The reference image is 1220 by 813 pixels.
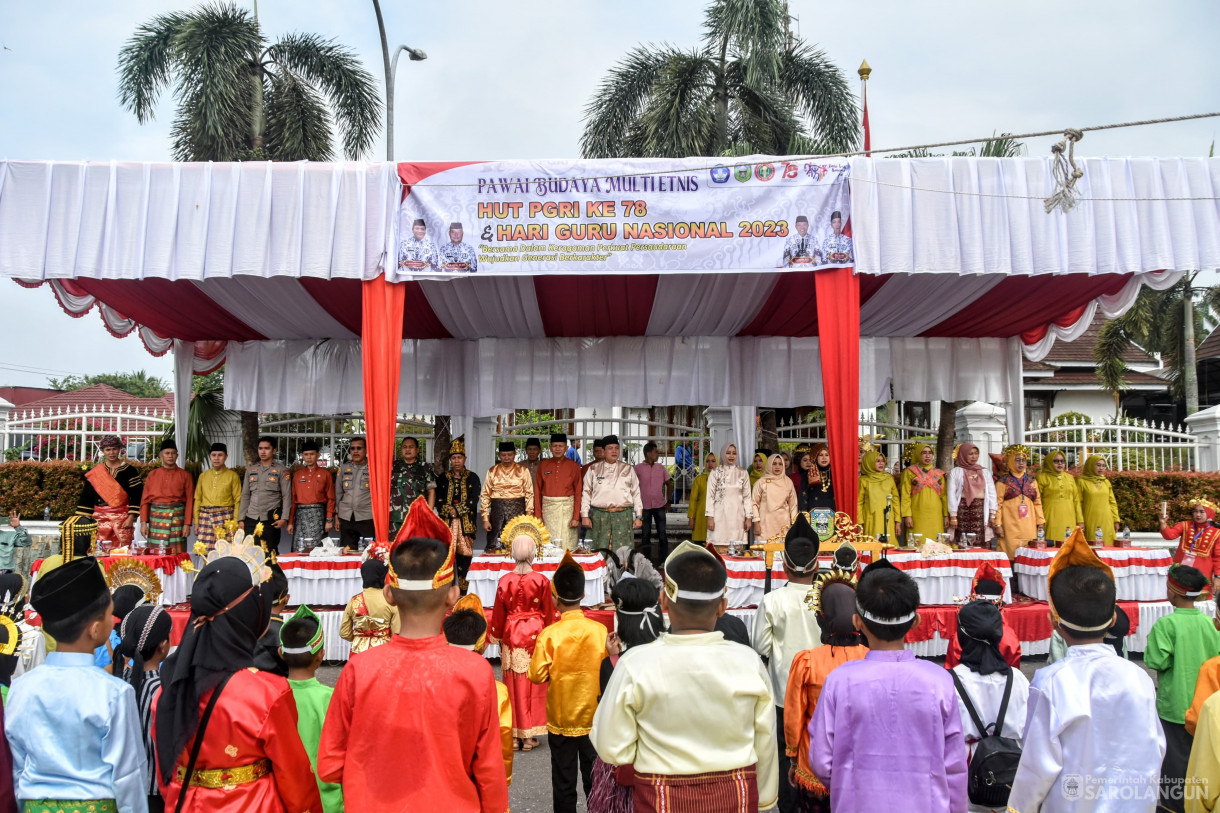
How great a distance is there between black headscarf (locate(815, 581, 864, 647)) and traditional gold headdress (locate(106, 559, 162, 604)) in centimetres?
475

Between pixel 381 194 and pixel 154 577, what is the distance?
326cm

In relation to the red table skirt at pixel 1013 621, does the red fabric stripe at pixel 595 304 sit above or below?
above

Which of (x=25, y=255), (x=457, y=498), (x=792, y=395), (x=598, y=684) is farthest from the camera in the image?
(x=792, y=395)

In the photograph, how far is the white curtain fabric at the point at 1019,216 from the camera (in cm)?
589

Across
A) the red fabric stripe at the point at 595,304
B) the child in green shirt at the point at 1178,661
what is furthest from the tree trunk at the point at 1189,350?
the child in green shirt at the point at 1178,661

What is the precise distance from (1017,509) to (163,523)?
8122 millimetres

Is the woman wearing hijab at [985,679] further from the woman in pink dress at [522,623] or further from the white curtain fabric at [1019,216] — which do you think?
the white curtain fabric at [1019,216]

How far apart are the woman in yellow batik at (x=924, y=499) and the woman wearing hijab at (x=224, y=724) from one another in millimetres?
6552

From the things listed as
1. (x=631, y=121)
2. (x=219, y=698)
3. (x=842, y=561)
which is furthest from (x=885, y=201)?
(x=631, y=121)

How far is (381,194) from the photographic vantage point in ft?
19.4

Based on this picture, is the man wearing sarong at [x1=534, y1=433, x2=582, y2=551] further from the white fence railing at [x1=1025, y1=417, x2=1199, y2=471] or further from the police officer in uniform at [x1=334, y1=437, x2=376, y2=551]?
the white fence railing at [x1=1025, y1=417, x2=1199, y2=471]

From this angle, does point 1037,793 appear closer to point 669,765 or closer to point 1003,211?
point 669,765

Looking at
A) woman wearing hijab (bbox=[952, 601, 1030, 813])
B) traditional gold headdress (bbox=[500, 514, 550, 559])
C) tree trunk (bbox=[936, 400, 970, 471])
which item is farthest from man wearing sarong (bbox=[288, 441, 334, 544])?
tree trunk (bbox=[936, 400, 970, 471])

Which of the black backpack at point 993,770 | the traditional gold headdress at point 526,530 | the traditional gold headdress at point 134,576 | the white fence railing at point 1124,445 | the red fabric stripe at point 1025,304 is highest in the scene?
the red fabric stripe at point 1025,304
